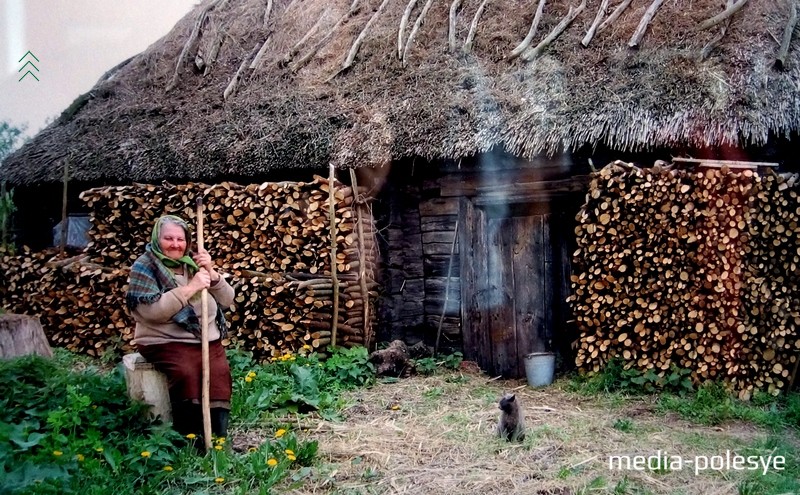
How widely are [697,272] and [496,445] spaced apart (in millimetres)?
2489

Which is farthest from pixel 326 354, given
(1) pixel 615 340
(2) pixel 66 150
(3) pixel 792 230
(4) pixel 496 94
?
(2) pixel 66 150

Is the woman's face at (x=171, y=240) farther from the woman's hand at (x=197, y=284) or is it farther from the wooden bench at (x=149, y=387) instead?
the wooden bench at (x=149, y=387)

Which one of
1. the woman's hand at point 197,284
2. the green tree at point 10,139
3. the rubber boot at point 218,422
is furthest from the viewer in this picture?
the green tree at point 10,139

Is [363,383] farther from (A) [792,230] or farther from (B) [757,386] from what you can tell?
(A) [792,230]

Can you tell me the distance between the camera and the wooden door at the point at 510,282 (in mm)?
6848

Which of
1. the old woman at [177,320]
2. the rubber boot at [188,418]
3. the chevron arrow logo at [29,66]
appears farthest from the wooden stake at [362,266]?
the chevron arrow logo at [29,66]

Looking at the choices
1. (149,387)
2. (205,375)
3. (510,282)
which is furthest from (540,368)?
(149,387)

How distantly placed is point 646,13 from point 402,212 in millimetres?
3454

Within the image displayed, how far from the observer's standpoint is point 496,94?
23.5ft

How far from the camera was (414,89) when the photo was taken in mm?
7594

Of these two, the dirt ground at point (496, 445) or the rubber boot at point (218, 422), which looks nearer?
the dirt ground at point (496, 445)

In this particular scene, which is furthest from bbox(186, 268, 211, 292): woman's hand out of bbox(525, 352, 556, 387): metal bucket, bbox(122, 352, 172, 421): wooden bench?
bbox(525, 352, 556, 387): metal bucket

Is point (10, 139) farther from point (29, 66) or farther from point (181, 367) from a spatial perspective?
point (181, 367)

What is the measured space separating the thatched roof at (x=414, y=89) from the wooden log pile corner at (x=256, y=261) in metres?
0.65
